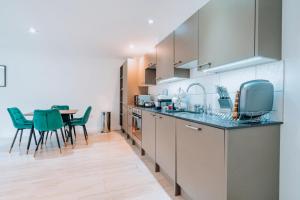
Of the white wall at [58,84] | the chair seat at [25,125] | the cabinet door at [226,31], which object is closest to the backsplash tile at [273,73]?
the cabinet door at [226,31]

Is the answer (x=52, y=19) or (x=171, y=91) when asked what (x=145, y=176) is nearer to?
(x=171, y=91)

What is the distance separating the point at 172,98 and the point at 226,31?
4.95ft

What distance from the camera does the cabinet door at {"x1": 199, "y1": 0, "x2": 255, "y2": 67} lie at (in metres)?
1.31

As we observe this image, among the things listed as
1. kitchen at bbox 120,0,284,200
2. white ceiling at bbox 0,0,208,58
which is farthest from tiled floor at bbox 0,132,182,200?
white ceiling at bbox 0,0,208,58

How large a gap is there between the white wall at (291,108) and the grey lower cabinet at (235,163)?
54 millimetres

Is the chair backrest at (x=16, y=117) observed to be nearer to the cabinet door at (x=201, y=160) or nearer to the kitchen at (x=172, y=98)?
the kitchen at (x=172, y=98)

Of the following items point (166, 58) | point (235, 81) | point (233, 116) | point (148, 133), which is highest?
point (166, 58)

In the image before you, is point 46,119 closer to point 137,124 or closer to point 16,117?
point 16,117

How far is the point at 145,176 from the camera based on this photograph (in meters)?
2.27

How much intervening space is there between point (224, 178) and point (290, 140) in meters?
0.62

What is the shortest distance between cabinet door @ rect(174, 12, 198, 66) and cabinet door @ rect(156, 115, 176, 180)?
2.64ft

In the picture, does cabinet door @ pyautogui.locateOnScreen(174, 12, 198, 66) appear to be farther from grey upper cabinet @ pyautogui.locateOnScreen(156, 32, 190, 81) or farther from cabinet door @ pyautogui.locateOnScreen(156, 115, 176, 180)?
cabinet door @ pyautogui.locateOnScreen(156, 115, 176, 180)

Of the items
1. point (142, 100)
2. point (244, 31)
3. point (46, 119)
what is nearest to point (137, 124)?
point (142, 100)

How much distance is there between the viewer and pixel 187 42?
7.07 feet
